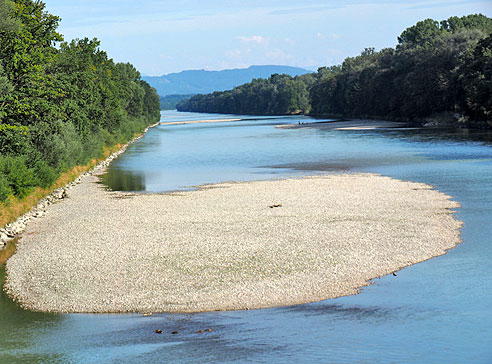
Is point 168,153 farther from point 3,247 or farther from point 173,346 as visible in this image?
point 173,346

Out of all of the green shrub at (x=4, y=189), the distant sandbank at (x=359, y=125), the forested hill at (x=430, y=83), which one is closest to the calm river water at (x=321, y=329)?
the green shrub at (x=4, y=189)

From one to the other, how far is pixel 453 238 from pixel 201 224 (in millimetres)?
11701

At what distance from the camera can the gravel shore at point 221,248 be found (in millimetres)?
20359

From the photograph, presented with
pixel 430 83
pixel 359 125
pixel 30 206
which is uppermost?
pixel 430 83

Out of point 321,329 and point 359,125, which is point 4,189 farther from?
point 359,125

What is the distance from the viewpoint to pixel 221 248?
1012 inches

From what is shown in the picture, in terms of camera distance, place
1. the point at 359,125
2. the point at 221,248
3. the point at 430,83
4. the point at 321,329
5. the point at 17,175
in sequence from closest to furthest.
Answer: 1. the point at 321,329
2. the point at 221,248
3. the point at 17,175
4. the point at 430,83
5. the point at 359,125

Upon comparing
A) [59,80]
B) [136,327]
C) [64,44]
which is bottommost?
[136,327]

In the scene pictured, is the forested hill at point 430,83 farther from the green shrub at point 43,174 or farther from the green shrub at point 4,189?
the green shrub at point 4,189

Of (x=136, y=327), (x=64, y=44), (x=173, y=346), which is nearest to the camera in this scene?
(x=173, y=346)

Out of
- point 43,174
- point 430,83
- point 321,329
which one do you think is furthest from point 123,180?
point 430,83

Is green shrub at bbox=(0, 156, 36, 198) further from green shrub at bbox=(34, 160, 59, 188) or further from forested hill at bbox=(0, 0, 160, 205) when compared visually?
green shrub at bbox=(34, 160, 59, 188)

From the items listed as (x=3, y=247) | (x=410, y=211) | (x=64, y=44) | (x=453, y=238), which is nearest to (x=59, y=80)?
(x=64, y=44)

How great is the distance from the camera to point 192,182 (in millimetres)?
50281
